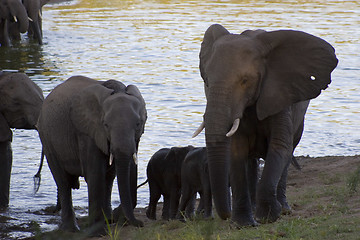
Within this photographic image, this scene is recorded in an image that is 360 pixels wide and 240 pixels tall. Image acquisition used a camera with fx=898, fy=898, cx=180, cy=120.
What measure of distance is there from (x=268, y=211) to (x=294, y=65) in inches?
44.1

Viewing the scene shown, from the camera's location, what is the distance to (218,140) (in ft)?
20.4

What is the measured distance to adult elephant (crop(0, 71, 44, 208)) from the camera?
9297 millimetres

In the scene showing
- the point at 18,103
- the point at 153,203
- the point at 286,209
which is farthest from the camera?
the point at 18,103

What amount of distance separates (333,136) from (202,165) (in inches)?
207

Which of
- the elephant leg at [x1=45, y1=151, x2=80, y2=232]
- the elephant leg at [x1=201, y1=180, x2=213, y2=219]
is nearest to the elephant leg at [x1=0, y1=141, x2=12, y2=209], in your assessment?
the elephant leg at [x1=45, y1=151, x2=80, y2=232]

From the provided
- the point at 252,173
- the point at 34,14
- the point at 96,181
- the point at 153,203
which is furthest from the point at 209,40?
the point at 34,14

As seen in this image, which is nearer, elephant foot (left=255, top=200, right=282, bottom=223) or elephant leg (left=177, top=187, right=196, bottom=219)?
elephant foot (left=255, top=200, right=282, bottom=223)

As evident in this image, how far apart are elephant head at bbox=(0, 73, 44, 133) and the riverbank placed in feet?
4.99

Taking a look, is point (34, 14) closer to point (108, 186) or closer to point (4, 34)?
point (4, 34)

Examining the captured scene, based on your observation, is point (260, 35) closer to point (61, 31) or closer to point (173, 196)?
point (173, 196)

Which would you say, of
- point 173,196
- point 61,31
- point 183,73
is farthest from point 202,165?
point 61,31

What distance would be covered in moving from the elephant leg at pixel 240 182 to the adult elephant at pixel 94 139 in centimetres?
86

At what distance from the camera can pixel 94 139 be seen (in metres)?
7.56

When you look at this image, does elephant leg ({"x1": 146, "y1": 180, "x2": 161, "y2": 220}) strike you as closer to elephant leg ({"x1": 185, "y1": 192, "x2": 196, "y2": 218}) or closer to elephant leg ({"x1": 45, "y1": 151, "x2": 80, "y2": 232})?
elephant leg ({"x1": 185, "y1": 192, "x2": 196, "y2": 218})
